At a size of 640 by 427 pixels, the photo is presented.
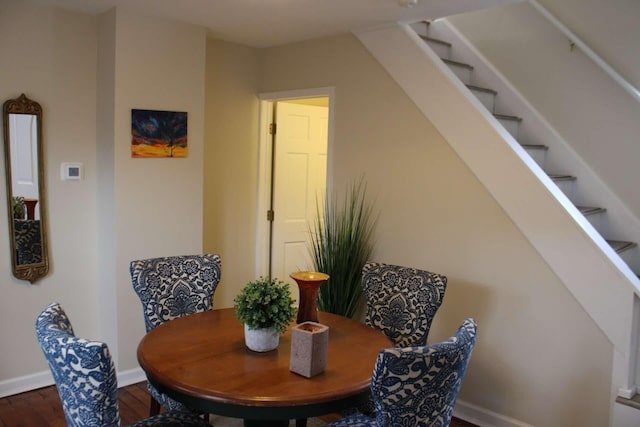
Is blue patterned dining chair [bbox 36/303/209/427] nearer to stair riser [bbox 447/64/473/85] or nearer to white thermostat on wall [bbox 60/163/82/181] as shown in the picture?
white thermostat on wall [bbox 60/163/82/181]

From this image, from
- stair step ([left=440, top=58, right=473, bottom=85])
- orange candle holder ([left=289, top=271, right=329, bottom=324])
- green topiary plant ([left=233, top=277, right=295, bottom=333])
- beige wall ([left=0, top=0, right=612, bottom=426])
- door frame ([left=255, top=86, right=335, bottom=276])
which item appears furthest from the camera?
door frame ([left=255, top=86, right=335, bottom=276])

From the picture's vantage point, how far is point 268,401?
1.72 m

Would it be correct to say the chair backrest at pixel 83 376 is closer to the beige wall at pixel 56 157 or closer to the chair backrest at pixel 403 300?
the chair backrest at pixel 403 300

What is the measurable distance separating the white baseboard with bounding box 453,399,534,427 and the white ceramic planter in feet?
5.25

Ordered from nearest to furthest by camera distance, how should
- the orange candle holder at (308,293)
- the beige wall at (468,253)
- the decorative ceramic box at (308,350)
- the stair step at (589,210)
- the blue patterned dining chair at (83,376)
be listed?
the blue patterned dining chair at (83,376), the decorative ceramic box at (308,350), the orange candle holder at (308,293), the beige wall at (468,253), the stair step at (589,210)

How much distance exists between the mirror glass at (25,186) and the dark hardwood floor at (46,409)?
2.31ft

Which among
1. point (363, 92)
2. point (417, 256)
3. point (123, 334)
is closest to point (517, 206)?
point (417, 256)

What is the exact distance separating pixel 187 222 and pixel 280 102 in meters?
1.30

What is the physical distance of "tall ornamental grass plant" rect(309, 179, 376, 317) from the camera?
3557 millimetres

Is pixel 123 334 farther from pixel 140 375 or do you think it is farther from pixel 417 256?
pixel 417 256

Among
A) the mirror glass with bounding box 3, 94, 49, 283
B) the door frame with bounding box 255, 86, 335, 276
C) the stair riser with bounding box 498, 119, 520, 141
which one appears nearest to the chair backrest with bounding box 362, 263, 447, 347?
the stair riser with bounding box 498, 119, 520, 141

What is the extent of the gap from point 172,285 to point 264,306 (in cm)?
91

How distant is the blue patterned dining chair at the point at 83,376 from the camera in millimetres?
1554

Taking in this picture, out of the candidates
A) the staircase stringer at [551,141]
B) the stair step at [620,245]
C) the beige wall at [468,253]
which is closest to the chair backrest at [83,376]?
the beige wall at [468,253]
